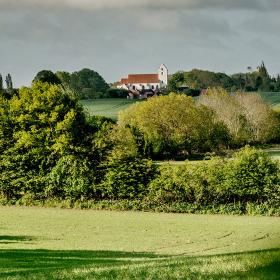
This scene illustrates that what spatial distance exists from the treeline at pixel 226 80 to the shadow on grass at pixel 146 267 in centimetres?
15262

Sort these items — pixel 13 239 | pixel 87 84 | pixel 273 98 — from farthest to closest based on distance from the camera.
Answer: pixel 87 84 < pixel 273 98 < pixel 13 239

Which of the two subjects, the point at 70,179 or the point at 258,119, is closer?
the point at 70,179

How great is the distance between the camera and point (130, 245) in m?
26.4

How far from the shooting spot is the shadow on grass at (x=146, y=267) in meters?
5.12

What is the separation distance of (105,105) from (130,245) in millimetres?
116907

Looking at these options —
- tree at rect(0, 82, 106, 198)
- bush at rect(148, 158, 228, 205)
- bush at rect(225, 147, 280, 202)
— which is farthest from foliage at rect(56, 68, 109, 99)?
bush at rect(225, 147, 280, 202)

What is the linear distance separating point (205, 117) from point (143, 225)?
179 ft

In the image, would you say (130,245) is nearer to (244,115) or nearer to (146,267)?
(146,267)

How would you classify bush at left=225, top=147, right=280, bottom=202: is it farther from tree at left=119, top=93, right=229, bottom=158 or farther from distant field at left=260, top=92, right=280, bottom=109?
distant field at left=260, top=92, right=280, bottom=109

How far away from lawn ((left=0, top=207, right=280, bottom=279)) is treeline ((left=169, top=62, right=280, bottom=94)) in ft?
442

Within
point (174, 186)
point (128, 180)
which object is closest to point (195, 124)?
point (128, 180)

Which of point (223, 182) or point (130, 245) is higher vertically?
point (130, 245)

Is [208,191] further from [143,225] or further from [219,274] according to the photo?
[219,274]

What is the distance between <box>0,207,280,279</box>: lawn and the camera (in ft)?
35.0
